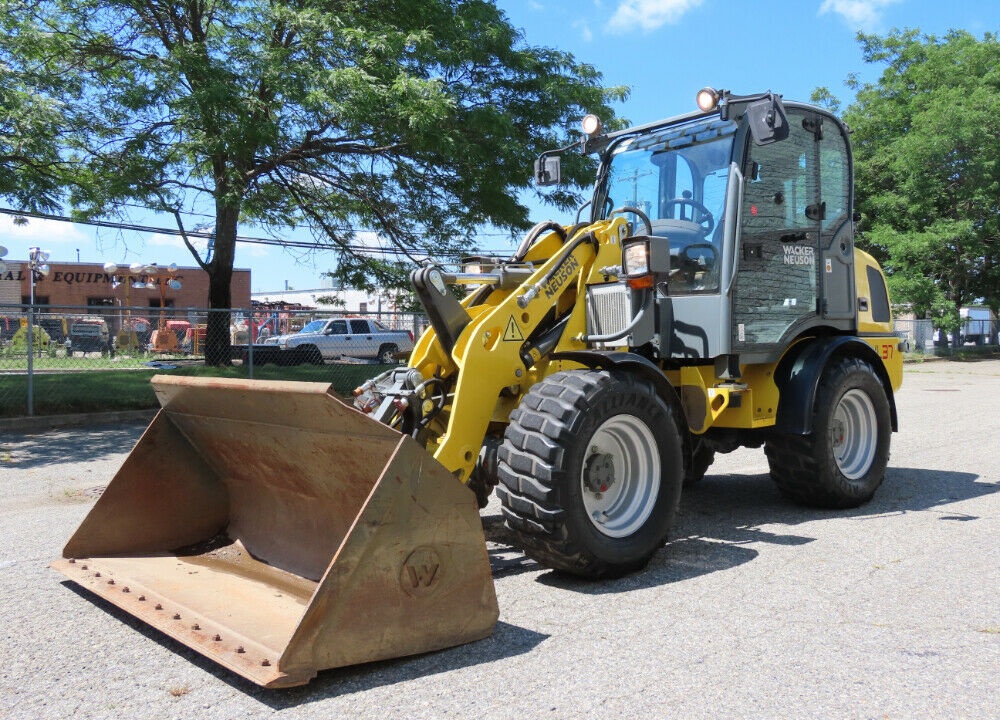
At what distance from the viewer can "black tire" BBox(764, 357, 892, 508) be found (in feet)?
21.0

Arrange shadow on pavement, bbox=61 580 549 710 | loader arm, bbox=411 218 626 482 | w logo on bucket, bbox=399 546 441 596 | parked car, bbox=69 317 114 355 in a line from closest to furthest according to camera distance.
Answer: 1. shadow on pavement, bbox=61 580 549 710
2. w logo on bucket, bbox=399 546 441 596
3. loader arm, bbox=411 218 626 482
4. parked car, bbox=69 317 114 355

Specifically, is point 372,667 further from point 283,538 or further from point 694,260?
point 694,260

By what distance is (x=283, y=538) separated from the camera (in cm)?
490

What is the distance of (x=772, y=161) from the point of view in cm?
633

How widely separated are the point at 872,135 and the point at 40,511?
34.5 metres

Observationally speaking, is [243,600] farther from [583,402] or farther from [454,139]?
[454,139]

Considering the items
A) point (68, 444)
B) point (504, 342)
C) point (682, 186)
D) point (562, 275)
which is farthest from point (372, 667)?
point (68, 444)

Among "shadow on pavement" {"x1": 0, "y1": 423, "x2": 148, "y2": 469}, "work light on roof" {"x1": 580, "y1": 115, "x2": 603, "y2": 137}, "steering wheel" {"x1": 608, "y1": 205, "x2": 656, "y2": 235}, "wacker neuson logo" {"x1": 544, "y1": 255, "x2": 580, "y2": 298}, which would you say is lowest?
"shadow on pavement" {"x1": 0, "y1": 423, "x2": 148, "y2": 469}

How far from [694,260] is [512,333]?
183 cm

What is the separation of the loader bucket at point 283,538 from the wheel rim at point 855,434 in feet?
13.4

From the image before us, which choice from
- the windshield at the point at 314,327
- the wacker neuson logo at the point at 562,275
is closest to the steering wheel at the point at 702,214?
the wacker neuson logo at the point at 562,275

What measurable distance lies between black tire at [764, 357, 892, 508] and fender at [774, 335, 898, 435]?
0.12m

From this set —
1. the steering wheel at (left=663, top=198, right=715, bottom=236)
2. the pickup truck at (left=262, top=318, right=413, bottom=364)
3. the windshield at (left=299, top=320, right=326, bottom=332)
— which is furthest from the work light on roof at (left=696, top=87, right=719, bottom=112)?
the windshield at (left=299, top=320, right=326, bottom=332)

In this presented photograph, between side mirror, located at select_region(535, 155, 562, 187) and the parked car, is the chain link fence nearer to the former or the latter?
the parked car
